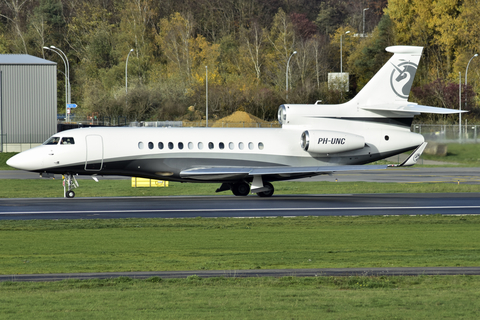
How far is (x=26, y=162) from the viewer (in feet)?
96.5

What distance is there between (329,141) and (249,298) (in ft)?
72.1

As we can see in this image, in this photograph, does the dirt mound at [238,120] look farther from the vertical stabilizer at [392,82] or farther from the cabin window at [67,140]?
the cabin window at [67,140]

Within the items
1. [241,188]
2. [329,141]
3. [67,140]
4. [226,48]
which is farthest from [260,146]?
[226,48]

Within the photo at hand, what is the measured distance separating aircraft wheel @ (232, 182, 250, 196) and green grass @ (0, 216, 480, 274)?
382 inches

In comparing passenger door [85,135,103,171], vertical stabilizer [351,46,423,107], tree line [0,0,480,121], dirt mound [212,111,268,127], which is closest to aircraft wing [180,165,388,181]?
passenger door [85,135,103,171]

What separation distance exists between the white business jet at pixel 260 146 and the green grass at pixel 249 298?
17.9m

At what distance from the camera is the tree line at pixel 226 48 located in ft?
293

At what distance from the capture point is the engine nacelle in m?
32.1

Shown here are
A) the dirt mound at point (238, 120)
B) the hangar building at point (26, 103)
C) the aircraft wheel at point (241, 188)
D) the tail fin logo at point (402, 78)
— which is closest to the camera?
the aircraft wheel at point (241, 188)

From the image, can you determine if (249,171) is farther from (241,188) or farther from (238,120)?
(238,120)

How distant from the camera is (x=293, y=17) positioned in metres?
118

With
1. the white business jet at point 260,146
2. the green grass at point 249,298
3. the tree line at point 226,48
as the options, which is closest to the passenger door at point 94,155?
the white business jet at point 260,146

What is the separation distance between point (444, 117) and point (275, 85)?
27.9 m

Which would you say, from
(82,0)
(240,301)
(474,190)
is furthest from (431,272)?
(82,0)
